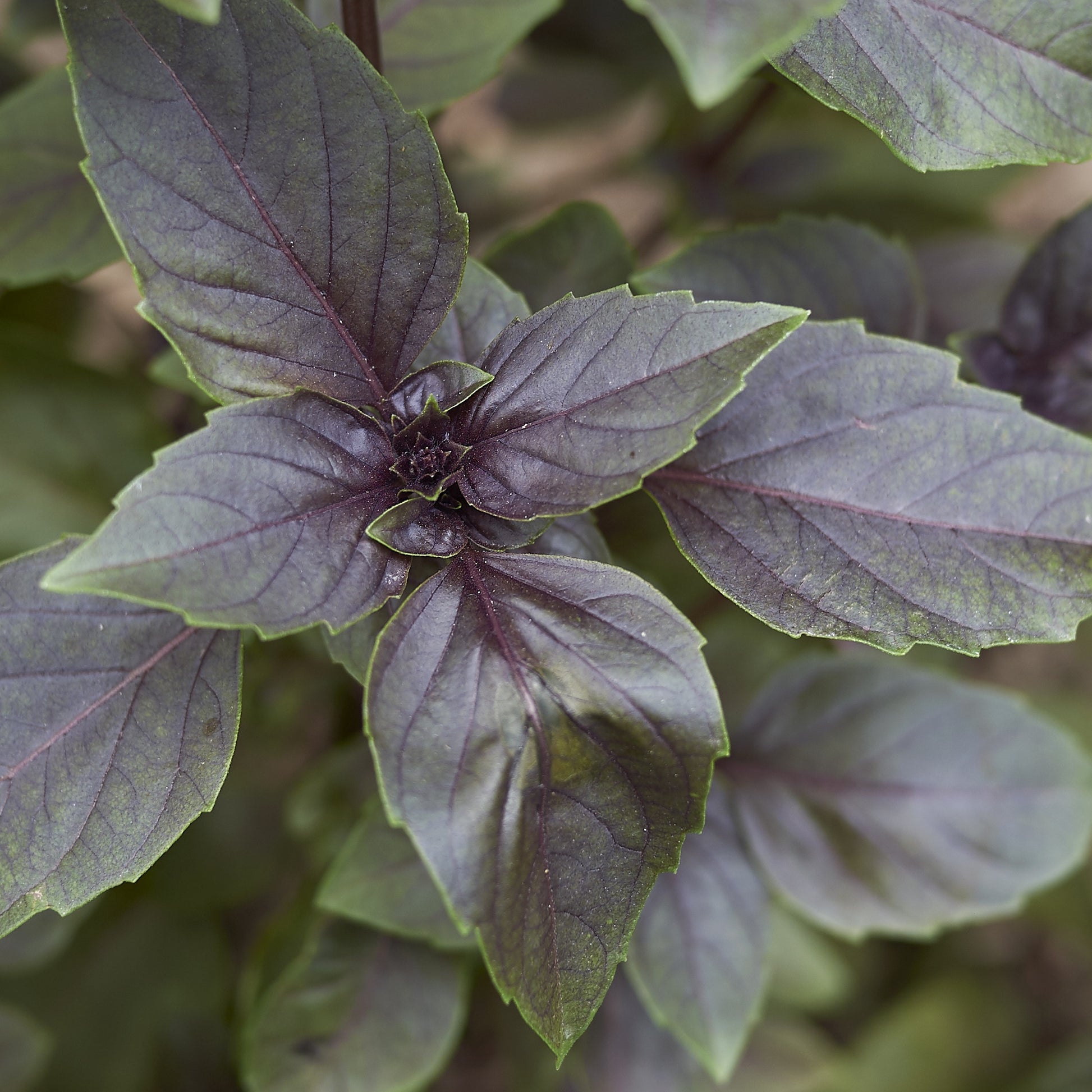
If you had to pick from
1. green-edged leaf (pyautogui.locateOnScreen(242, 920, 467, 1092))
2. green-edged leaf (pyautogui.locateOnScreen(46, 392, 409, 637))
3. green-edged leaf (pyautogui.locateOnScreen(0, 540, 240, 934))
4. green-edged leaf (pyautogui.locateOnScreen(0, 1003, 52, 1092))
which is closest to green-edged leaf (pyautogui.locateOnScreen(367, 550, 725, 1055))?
green-edged leaf (pyautogui.locateOnScreen(46, 392, 409, 637))

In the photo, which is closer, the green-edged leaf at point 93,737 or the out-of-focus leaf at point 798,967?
the green-edged leaf at point 93,737

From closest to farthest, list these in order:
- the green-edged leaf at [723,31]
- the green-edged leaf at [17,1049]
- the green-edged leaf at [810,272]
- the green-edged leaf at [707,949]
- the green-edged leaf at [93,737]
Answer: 1. the green-edged leaf at [723,31]
2. the green-edged leaf at [93,737]
3. the green-edged leaf at [810,272]
4. the green-edged leaf at [707,949]
5. the green-edged leaf at [17,1049]

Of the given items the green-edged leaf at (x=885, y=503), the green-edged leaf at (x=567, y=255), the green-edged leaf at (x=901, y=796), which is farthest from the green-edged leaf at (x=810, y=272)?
the green-edged leaf at (x=901, y=796)

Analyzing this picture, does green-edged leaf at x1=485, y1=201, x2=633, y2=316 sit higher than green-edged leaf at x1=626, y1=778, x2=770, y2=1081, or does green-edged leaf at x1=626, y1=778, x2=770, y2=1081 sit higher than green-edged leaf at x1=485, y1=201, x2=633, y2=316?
green-edged leaf at x1=485, y1=201, x2=633, y2=316

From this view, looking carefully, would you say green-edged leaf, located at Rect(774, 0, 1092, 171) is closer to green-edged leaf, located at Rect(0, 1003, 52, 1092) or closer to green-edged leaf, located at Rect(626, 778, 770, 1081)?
green-edged leaf, located at Rect(626, 778, 770, 1081)

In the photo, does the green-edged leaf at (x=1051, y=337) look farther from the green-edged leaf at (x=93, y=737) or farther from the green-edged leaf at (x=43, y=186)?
the green-edged leaf at (x=43, y=186)

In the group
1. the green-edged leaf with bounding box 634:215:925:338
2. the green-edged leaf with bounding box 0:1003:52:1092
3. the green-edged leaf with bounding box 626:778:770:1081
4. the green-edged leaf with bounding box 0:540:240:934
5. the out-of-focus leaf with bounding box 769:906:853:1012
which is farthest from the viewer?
the out-of-focus leaf with bounding box 769:906:853:1012
